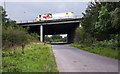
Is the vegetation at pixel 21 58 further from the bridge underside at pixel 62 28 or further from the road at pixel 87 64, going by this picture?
the bridge underside at pixel 62 28

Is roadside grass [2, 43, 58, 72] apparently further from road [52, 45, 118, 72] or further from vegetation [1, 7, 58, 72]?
road [52, 45, 118, 72]

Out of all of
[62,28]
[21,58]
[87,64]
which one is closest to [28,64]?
[21,58]

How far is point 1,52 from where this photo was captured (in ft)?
47.3

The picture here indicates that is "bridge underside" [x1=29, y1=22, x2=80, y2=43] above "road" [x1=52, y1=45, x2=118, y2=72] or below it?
below

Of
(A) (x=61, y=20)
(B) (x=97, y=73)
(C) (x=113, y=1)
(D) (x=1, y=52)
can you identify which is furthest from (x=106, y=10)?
(A) (x=61, y=20)

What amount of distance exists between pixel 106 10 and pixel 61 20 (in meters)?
37.0

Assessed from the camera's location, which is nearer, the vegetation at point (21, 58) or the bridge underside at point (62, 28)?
the vegetation at point (21, 58)

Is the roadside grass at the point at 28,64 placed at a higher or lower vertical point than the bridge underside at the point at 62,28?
higher

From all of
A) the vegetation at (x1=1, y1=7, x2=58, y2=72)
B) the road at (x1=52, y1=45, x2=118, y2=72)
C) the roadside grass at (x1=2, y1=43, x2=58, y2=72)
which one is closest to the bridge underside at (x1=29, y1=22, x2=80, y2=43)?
the vegetation at (x1=1, y1=7, x2=58, y2=72)

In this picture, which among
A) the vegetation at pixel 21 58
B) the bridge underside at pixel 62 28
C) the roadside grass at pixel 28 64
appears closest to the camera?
the roadside grass at pixel 28 64

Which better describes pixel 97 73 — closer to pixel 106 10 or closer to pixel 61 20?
pixel 106 10

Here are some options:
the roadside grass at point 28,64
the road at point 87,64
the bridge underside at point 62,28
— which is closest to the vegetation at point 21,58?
the roadside grass at point 28,64

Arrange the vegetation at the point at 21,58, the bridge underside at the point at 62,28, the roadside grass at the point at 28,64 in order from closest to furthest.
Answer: the roadside grass at the point at 28,64, the vegetation at the point at 21,58, the bridge underside at the point at 62,28

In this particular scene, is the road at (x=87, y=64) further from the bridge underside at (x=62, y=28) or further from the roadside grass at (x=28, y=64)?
the bridge underside at (x=62, y=28)
